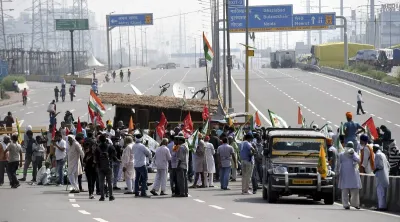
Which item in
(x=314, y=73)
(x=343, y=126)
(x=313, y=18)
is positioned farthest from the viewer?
(x=313, y=18)

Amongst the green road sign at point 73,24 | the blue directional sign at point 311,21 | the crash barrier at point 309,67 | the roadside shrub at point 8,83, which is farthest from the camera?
the green road sign at point 73,24

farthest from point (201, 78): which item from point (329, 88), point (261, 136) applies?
point (261, 136)

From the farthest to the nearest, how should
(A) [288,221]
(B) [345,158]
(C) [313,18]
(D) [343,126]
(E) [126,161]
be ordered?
1. (C) [313,18]
2. (D) [343,126]
3. (E) [126,161]
4. (B) [345,158]
5. (A) [288,221]

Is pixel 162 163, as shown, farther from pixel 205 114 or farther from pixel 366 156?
pixel 205 114

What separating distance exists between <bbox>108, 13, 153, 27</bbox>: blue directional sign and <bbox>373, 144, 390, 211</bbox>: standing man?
338ft

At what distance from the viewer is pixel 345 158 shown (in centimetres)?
1995

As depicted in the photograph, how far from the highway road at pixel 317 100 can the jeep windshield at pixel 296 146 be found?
22.7 metres

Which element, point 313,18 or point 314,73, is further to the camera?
point 313,18

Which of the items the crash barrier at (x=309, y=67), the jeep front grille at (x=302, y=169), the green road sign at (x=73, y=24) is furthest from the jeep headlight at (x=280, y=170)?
the green road sign at (x=73, y=24)

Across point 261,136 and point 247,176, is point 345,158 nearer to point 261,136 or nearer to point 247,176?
point 247,176

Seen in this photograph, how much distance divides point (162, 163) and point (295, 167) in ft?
10.5

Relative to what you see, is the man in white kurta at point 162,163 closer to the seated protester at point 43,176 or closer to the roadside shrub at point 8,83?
the seated protester at point 43,176

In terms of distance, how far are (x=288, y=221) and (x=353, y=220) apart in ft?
4.20

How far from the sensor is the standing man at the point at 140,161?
2247 centimetres
